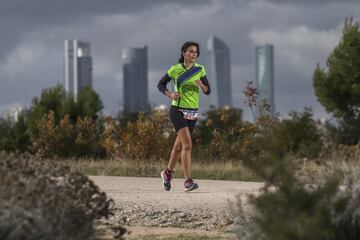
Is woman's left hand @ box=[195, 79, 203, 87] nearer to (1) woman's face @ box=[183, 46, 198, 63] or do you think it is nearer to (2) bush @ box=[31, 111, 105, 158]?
(1) woman's face @ box=[183, 46, 198, 63]

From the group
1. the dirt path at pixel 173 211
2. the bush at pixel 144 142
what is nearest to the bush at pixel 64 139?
the bush at pixel 144 142

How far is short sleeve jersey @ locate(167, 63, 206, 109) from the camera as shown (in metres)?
12.8

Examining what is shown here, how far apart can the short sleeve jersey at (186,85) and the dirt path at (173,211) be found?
1338 millimetres

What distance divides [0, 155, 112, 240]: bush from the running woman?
6.61 meters

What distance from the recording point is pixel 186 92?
12.8 m

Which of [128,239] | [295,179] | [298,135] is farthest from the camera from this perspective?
[298,135]

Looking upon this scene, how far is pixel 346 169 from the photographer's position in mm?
7047

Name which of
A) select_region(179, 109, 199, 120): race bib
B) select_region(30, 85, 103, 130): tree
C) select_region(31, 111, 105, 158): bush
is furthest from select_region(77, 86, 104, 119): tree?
select_region(179, 109, 199, 120): race bib

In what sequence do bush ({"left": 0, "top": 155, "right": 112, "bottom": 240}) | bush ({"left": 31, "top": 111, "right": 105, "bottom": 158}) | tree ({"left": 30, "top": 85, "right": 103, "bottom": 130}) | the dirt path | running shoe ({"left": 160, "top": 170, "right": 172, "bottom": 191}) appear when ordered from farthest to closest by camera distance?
tree ({"left": 30, "top": 85, "right": 103, "bottom": 130}), bush ({"left": 31, "top": 111, "right": 105, "bottom": 158}), running shoe ({"left": 160, "top": 170, "right": 172, "bottom": 191}), the dirt path, bush ({"left": 0, "top": 155, "right": 112, "bottom": 240})

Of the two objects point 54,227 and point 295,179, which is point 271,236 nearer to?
point 295,179

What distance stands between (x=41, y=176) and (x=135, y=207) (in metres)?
5.09

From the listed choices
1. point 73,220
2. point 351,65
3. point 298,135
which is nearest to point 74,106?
point 298,135

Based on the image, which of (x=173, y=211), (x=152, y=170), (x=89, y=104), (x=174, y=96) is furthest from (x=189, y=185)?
(x=89, y=104)

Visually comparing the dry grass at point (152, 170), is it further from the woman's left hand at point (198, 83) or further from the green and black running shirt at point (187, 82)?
the woman's left hand at point (198, 83)
